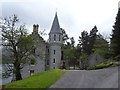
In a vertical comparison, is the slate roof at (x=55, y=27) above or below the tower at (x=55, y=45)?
above

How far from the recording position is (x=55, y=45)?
72062 mm

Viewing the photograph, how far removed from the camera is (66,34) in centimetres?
11138

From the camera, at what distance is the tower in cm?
7138

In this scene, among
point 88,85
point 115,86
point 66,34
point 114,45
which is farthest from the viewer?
point 66,34

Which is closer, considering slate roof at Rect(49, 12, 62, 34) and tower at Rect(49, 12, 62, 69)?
tower at Rect(49, 12, 62, 69)

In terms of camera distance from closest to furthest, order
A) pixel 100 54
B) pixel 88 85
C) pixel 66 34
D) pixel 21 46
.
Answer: pixel 88 85
pixel 21 46
pixel 100 54
pixel 66 34

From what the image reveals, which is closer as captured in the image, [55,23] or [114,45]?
[114,45]

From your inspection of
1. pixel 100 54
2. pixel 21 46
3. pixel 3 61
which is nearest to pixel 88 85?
pixel 21 46

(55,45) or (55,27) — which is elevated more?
(55,27)

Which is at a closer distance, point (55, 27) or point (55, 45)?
point (55, 45)

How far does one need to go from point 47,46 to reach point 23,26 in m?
34.9

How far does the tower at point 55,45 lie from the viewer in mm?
71375

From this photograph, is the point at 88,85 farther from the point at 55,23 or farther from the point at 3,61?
the point at 55,23

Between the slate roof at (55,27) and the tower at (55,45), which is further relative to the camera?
the slate roof at (55,27)
